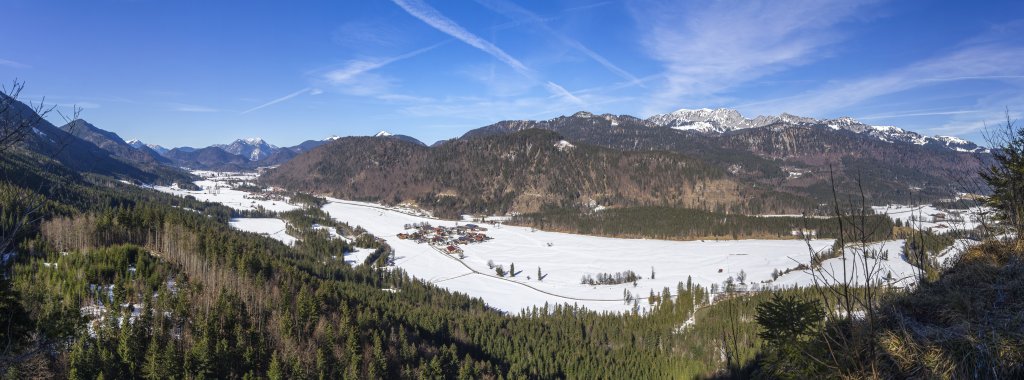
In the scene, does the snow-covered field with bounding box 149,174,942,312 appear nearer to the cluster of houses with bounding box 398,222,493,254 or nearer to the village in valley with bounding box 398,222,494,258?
the village in valley with bounding box 398,222,494,258

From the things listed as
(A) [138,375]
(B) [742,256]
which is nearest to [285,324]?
(A) [138,375]

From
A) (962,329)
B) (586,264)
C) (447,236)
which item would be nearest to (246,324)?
(962,329)

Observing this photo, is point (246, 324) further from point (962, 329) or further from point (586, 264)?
point (586, 264)

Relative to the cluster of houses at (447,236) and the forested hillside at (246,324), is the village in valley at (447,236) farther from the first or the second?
the forested hillside at (246,324)

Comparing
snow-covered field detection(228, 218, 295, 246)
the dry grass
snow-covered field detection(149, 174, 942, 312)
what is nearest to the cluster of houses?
snow-covered field detection(149, 174, 942, 312)

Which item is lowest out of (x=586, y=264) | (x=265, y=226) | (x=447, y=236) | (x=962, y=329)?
(x=586, y=264)
